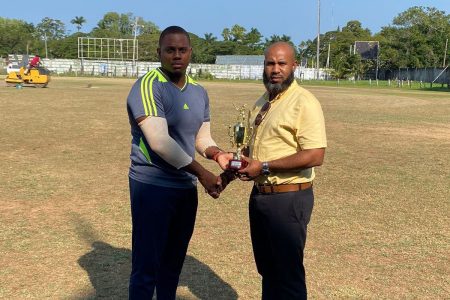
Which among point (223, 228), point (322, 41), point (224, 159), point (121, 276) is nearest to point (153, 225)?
point (224, 159)

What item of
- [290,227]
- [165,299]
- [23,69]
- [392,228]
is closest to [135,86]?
[290,227]

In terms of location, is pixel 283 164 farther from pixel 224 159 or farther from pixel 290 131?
pixel 224 159

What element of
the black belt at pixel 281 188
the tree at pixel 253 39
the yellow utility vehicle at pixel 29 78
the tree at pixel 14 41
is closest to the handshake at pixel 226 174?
the black belt at pixel 281 188

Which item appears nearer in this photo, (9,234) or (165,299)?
(165,299)

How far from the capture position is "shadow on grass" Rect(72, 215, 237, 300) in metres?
4.06

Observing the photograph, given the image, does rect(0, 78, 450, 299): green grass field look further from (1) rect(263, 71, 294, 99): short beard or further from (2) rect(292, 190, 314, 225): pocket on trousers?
(1) rect(263, 71, 294, 99): short beard

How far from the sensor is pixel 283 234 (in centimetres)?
305

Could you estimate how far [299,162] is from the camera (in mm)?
2893

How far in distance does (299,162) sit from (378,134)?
12.2 m

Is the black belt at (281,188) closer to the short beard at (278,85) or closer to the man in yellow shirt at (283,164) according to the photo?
the man in yellow shirt at (283,164)

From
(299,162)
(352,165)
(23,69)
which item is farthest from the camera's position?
(23,69)

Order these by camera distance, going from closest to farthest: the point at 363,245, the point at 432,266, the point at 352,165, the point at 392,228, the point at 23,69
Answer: the point at 432,266
the point at 363,245
the point at 392,228
the point at 352,165
the point at 23,69

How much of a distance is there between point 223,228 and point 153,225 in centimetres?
267

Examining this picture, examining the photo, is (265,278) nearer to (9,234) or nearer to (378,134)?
(9,234)
